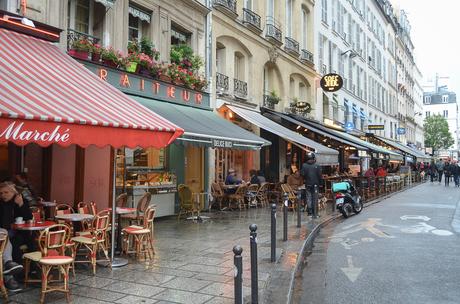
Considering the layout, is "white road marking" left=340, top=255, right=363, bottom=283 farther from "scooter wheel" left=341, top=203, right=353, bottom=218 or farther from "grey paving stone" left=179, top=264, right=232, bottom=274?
"scooter wheel" left=341, top=203, right=353, bottom=218

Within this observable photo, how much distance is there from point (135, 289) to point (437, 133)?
89990mm

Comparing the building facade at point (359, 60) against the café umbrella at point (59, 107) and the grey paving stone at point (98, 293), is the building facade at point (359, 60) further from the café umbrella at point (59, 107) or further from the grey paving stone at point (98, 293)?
the grey paving stone at point (98, 293)

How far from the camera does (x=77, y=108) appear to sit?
18.7ft

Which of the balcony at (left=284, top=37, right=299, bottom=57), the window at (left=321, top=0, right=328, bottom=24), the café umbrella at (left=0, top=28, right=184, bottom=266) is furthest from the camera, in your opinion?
the window at (left=321, top=0, right=328, bottom=24)

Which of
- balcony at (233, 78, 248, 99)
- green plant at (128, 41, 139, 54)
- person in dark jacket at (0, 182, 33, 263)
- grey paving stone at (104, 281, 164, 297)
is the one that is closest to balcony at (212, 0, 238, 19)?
balcony at (233, 78, 248, 99)

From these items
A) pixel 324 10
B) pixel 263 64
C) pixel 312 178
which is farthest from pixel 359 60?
pixel 312 178

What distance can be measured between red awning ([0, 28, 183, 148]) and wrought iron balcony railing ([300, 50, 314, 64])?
1610cm

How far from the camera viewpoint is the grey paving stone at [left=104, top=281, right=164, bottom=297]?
530 cm

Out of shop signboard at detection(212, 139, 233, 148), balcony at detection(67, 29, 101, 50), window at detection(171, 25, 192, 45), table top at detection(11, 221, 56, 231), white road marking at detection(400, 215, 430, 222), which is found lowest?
white road marking at detection(400, 215, 430, 222)

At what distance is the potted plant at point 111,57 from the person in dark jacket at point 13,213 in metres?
4.47

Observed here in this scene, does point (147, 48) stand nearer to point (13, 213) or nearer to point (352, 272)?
point (13, 213)

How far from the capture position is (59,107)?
5.45 metres

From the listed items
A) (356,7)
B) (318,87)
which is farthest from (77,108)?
(356,7)

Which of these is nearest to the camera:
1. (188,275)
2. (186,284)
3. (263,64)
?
(186,284)
